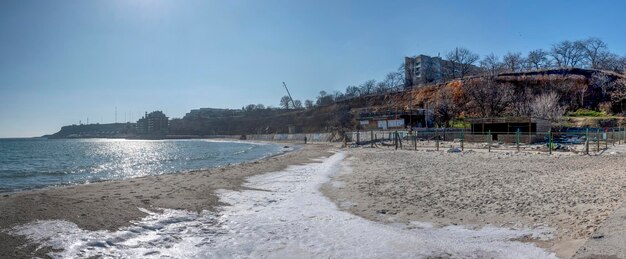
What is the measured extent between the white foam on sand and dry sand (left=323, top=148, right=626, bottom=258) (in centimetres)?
65

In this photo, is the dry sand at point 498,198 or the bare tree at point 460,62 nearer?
the dry sand at point 498,198

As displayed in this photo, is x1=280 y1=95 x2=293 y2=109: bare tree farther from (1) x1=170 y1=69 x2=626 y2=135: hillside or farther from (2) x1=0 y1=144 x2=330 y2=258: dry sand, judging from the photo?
(2) x1=0 y1=144 x2=330 y2=258: dry sand

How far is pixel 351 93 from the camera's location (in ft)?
→ 474

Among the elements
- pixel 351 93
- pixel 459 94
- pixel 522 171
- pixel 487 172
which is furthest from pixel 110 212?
pixel 351 93

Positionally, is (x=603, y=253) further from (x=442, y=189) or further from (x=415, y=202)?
(x=442, y=189)

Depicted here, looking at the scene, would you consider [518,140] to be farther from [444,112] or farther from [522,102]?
[522,102]

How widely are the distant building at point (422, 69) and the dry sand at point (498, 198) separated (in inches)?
4163

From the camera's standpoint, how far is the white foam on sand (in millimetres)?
6555

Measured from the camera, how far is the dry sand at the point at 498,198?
7.66 m

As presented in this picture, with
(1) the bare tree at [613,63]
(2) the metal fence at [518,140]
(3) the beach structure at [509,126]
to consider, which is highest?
(1) the bare tree at [613,63]

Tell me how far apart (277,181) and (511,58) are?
3893 inches

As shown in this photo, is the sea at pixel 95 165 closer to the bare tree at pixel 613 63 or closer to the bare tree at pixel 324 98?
the bare tree at pixel 613 63

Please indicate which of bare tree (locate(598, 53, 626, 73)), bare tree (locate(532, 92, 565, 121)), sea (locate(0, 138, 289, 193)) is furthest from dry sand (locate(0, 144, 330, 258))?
bare tree (locate(598, 53, 626, 73))

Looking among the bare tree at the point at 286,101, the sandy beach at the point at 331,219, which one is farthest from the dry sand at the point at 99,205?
the bare tree at the point at 286,101
